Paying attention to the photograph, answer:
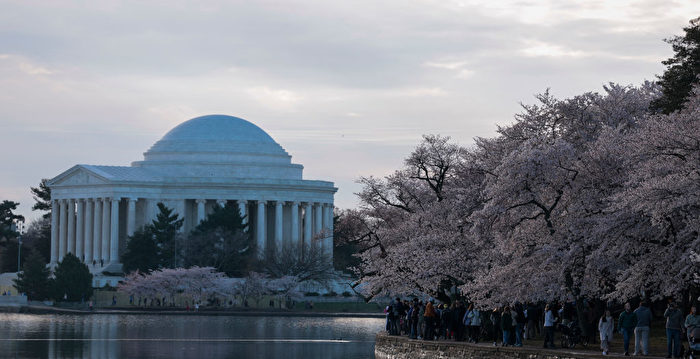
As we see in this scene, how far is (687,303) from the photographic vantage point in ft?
208

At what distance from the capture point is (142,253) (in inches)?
6432

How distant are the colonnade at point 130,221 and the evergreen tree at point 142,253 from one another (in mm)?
14364

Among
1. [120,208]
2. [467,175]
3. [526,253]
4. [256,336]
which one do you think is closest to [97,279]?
[120,208]

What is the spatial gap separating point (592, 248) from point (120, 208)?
138304mm

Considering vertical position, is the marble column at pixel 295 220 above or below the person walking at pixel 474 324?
above

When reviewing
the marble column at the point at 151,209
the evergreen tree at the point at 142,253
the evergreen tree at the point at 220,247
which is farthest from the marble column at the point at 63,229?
the evergreen tree at the point at 220,247

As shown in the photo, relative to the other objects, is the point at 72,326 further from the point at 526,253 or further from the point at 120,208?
the point at 120,208

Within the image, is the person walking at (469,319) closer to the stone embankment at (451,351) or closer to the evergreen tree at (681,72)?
the stone embankment at (451,351)

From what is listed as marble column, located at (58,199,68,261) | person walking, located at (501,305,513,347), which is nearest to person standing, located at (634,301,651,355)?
person walking, located at (501,305,513,347)

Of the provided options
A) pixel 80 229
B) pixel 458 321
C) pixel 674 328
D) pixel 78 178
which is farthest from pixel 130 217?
pixel 674 328

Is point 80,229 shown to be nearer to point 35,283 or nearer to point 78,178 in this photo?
point 78,178

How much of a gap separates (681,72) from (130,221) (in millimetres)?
123490

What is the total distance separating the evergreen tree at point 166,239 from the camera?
16175cm

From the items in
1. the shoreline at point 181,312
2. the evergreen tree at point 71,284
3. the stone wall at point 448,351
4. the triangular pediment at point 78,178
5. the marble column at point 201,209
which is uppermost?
the triangular pediment at point 78,178
